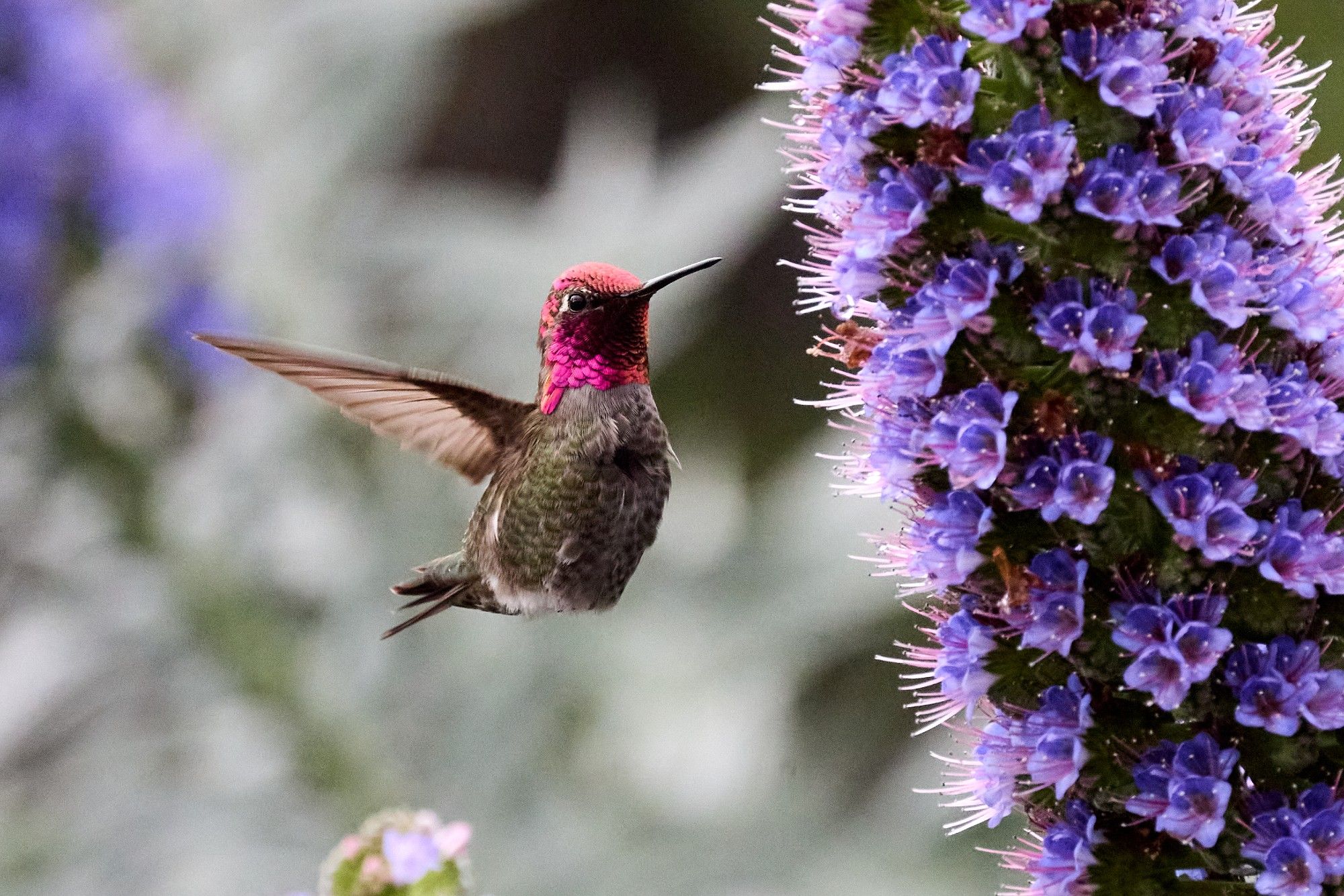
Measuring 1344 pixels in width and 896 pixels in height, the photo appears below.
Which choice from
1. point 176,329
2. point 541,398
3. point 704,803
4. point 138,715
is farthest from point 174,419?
point 541,398

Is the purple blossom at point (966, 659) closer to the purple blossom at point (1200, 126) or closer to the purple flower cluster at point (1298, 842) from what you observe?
the purple flower cluster at point (1298, 842)

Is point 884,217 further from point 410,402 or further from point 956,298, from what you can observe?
point 410,402

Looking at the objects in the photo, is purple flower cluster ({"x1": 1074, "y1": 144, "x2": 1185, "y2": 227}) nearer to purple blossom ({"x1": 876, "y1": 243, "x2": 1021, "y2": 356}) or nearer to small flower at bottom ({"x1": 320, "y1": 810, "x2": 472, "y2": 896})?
purple blossom ({"x1": 876, "y1": 243, "x2": 1021, "y2": 356})

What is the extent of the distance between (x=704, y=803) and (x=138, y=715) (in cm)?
239

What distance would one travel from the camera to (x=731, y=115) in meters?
11.7

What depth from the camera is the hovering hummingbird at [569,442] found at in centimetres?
348

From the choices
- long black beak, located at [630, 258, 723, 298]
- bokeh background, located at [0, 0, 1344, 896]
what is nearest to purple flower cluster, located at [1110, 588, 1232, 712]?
long black beak, located at [630, 258, 723, 298]

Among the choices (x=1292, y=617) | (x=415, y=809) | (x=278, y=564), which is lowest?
(x=415, y=809)

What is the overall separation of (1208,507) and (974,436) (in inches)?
14.1

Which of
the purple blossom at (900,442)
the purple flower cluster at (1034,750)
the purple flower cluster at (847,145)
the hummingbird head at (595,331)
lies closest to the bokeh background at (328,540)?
the hummingbird head at (595,331)

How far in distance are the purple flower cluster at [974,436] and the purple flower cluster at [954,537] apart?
0.04m

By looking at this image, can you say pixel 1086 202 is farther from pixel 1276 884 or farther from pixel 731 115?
pixel 731 115

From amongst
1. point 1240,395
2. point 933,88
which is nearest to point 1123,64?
point 933,88

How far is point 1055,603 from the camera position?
2.52 meters
